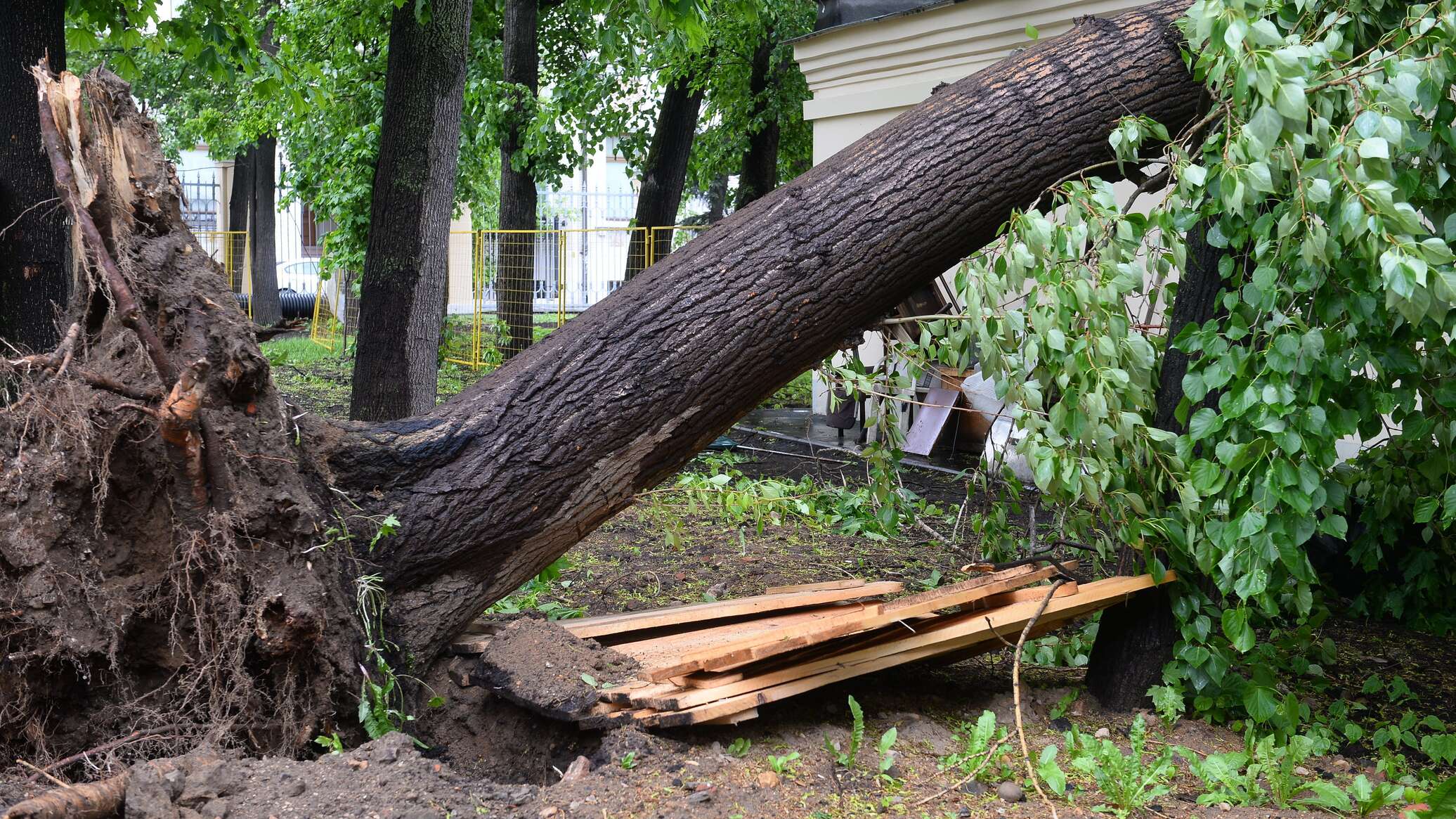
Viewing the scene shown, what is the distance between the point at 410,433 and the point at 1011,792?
6.87 feet

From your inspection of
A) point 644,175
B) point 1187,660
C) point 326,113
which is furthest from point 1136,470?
point 644,175

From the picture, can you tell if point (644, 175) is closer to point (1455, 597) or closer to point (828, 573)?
point (828, 573)

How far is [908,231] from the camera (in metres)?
3.55

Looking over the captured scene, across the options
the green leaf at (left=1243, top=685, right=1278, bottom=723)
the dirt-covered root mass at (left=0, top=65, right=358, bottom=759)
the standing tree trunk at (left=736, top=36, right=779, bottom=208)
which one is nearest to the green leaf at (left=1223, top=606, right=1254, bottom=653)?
the green leaf at (left=1243, top=685, right=1278, bottom=723)

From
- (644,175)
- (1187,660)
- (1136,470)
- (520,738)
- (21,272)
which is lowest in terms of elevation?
(520,738)

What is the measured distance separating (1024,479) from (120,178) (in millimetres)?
6148

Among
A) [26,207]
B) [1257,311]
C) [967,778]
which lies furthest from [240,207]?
[1257,311]

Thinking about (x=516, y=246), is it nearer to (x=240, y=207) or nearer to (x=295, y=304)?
(x=295, y=304)

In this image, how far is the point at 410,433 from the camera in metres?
3.46

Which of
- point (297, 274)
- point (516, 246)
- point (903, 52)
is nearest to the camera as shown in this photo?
point (903, 52)

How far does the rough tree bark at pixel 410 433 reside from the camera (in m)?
2.87

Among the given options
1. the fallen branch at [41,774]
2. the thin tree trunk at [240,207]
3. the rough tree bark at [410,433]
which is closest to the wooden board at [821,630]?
the rough tree bark at [410,433]

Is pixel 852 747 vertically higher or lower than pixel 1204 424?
lower

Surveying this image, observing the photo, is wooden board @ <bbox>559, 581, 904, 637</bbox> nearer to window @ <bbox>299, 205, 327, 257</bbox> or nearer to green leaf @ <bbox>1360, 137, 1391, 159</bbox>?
green leaf @ <bbox>1360, 137, 1391, 159</bbox>
